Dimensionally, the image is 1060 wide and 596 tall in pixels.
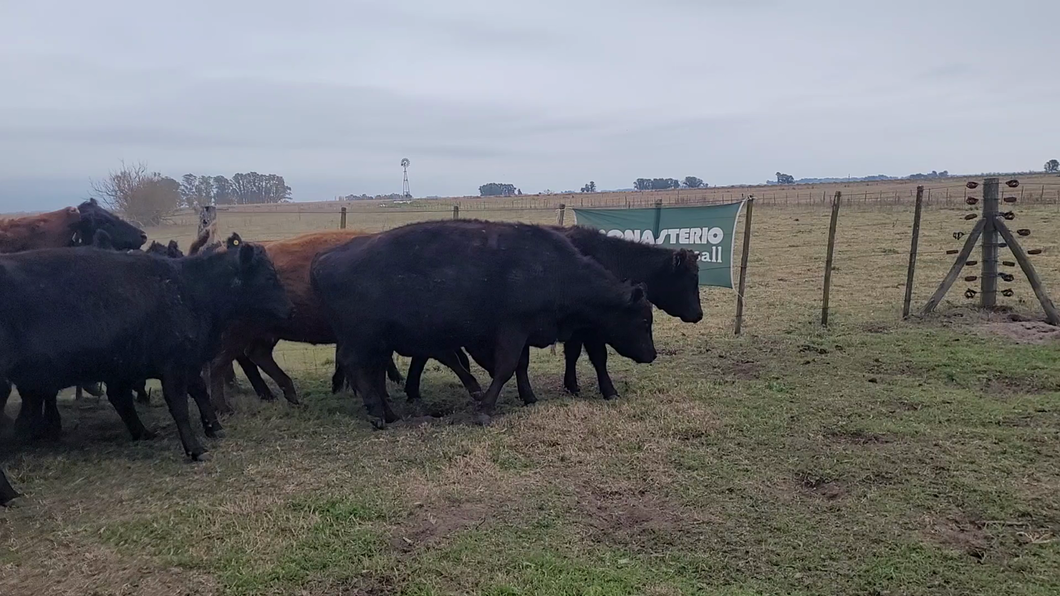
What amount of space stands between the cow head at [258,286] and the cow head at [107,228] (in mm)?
2565

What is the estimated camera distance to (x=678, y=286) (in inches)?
369

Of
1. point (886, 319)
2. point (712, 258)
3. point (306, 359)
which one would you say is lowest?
point (306, 359)

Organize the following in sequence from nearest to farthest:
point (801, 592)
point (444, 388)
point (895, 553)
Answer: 1. point (801, 592)
2. point (895, 553)
3. point (444, 388)

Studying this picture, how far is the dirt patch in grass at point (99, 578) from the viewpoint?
13.5ft

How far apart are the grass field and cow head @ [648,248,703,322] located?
0.84m

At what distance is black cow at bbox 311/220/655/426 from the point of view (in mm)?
7500

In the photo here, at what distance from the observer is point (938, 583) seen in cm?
405

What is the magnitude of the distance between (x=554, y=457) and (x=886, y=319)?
23.9 ft

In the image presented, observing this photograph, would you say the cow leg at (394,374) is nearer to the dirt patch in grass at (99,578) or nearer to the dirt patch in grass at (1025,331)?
the dirt patch in grass at (99,578)

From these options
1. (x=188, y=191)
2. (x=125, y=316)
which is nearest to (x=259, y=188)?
(x=188, y=191)

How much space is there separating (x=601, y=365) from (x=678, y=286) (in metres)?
1.80

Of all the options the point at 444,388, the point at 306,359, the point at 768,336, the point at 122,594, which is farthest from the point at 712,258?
the point at 122,594

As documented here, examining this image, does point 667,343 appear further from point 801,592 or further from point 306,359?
point 801,592

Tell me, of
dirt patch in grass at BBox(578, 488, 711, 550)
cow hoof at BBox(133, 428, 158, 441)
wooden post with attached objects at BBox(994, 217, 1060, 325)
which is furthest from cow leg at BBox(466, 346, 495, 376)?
wooden post with attached objects at BBox(994, 217, 1060, 325)
